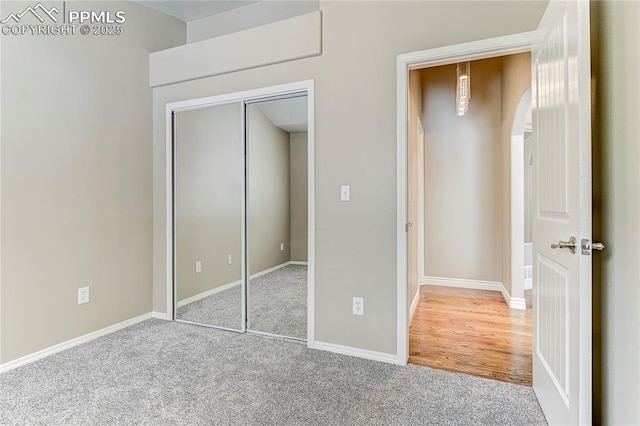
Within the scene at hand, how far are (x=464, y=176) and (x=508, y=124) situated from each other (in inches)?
34.5

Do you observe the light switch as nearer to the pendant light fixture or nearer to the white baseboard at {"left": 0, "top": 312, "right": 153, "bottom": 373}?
the pendant light fixture

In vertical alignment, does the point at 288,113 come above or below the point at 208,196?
above

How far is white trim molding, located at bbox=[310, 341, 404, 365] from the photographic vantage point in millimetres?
2335

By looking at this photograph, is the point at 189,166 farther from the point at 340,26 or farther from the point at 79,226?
the point at 340,26

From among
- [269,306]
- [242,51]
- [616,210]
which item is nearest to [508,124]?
[616,210]

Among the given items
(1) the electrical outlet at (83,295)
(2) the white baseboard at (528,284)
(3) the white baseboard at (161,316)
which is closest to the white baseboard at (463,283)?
(2) the white baseboard at (528,284)

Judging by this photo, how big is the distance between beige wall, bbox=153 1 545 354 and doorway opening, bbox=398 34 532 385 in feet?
3.00

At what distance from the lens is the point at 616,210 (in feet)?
4.32

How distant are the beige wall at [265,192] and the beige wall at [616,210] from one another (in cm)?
201

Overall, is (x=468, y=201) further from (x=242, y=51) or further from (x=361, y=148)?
(x=242, y=51)

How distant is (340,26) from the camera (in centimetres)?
246

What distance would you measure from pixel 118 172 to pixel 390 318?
8.49 ft

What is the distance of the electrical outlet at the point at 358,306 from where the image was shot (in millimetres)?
2418

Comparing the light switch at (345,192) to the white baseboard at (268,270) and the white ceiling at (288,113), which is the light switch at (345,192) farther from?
the white baseboard at (268,270)
